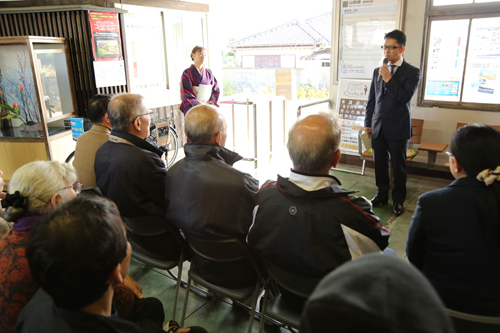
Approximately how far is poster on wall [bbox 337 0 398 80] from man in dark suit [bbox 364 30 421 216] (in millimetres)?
1296

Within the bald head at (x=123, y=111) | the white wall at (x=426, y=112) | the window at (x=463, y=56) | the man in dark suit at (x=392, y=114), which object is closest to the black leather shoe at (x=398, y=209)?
the man in dark suit at (x=392, y=114)

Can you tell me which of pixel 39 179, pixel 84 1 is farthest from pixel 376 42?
pixel 39 179

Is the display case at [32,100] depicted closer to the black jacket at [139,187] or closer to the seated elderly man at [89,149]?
the seated elderly man at [89,149]

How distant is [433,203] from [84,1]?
14.4 feet

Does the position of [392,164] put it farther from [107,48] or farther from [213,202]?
[107,48]

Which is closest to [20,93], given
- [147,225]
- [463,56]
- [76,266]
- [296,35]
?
[147,225]

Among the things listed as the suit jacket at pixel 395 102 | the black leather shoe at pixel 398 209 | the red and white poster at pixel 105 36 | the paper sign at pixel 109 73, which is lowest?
the black leather shoe at pixel 398 209

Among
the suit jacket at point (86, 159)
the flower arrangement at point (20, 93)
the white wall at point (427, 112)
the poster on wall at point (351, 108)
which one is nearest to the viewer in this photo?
the suit jacket at point (86, 159)

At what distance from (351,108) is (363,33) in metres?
0.97

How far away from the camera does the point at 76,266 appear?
2.67 ft

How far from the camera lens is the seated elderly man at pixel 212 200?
1.67 m

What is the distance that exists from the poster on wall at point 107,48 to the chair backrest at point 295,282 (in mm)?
3742

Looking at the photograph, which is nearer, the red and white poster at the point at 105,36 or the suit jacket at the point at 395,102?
the suit jacket at the point at 395,102

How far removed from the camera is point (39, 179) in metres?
1.42
